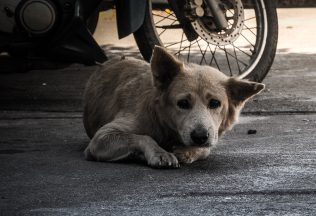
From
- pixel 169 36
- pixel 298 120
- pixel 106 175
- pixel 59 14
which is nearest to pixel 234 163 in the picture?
pixel 106 175

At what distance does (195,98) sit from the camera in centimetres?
581

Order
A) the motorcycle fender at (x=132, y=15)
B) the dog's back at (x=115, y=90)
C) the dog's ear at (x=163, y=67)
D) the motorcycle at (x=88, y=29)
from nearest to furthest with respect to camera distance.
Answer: the dog's ear at (x=163, y=67)
the dog's back at (x=115, y=90)
the motorcycle at (x=88, y=29)
the motorcycle fender at (x=132, y=15)

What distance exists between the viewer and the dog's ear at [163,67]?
19.5ft

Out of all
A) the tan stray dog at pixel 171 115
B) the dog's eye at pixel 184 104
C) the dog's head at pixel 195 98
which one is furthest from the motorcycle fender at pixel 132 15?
the dog's eye at pixel 184 104

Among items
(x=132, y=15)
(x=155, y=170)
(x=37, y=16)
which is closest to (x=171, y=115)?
(x=155, y=170)

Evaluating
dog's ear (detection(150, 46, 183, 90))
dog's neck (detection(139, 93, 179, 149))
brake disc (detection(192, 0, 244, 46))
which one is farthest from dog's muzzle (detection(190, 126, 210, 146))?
brake disc (detection(192, 0, 244, 46))

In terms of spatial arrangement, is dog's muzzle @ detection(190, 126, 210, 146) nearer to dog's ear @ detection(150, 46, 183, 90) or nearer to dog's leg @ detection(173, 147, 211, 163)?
dog's leg @ detection(173, 147, 211, 163)

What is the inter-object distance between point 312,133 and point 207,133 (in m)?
1.73

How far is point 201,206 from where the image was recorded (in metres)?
4.76

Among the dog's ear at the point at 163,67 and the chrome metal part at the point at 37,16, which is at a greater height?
the dog's ear at the point at 163,67

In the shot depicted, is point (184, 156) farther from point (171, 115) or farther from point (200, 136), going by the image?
point (200, 136)

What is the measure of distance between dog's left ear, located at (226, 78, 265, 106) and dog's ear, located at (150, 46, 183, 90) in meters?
0.31

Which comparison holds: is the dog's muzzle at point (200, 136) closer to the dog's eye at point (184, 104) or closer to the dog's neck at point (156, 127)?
the dog's eye at point (184, 104)

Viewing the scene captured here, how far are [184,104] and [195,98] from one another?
70 mm
